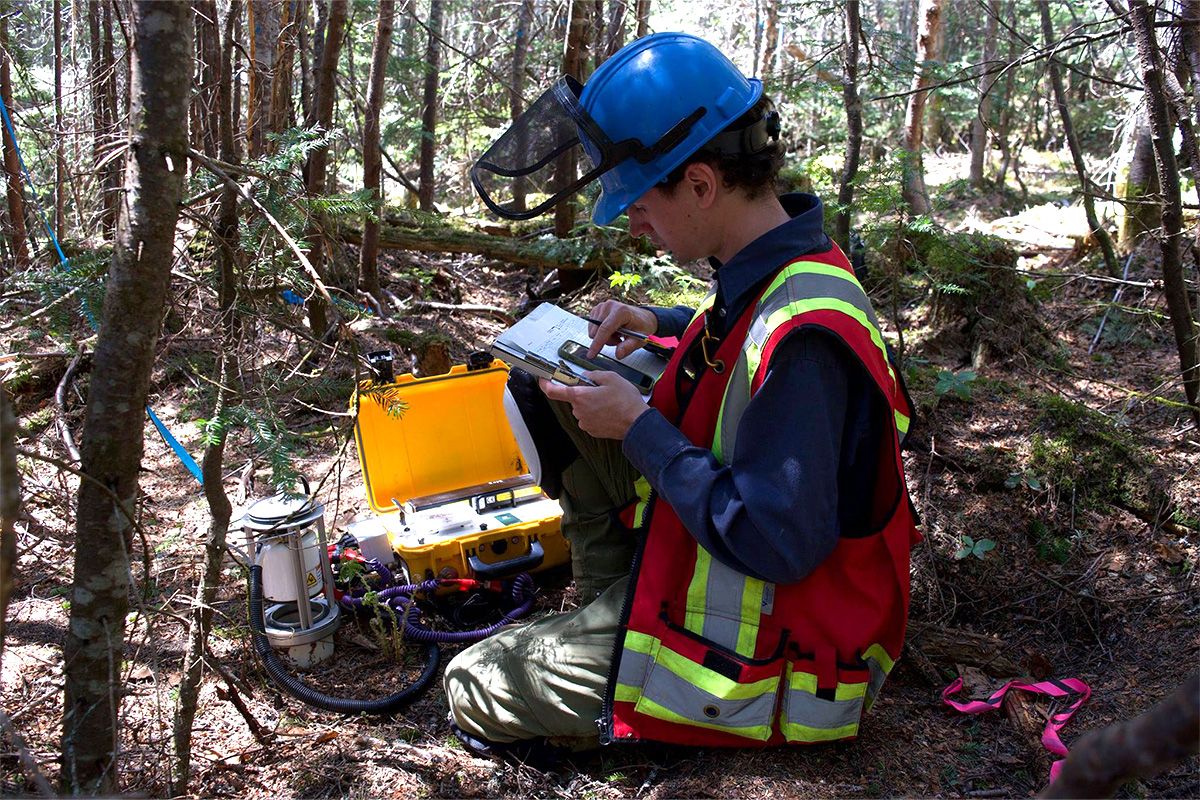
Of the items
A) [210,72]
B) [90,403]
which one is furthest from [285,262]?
[210,72]

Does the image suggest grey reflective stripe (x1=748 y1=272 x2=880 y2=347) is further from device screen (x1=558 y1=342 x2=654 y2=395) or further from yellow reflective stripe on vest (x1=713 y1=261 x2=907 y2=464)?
device screen (x1=558 y1=342 x2=654 y2=395)

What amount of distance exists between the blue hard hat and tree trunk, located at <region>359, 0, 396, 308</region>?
192 inches

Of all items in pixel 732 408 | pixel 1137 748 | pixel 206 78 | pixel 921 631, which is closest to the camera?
pixel 1137 748

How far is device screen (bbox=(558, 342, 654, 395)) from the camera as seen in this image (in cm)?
262

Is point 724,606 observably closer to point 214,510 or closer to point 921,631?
point 921,631

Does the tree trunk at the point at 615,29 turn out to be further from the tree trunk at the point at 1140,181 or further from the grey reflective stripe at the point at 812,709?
the grey reflective stripe at the point at 812,709

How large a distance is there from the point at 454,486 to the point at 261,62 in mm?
3802

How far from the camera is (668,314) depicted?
3154 mm

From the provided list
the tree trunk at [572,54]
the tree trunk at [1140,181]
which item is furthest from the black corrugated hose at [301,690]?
the tree trunk at [1140,181]

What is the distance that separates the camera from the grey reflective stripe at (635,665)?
233 cm

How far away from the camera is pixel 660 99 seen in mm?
2275

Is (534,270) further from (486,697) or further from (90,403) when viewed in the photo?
(90,403)

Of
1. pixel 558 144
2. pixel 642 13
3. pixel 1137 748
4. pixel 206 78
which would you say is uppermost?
pixel 642 13

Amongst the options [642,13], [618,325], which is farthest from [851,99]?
[642,13]
